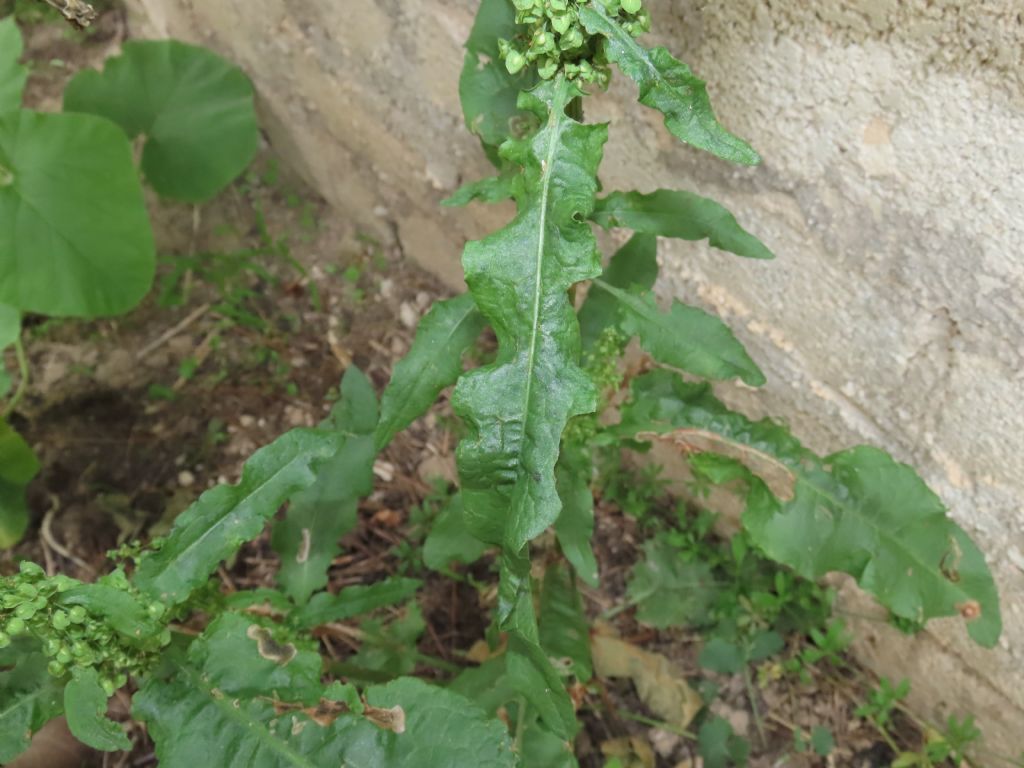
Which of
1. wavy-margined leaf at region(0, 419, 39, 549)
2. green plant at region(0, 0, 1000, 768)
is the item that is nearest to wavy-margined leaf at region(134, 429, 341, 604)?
green plant at region(0, 0, 1000, 768)

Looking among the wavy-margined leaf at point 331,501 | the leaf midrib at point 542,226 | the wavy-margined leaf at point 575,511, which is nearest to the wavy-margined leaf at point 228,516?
the wavy-margined leaf at point 331,501

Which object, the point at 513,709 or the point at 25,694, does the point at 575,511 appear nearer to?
the point at 513,709

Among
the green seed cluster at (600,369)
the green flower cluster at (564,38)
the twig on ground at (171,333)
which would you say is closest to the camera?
the green flower cluster at (564,38)

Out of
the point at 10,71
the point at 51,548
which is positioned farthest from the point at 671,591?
the point at 10,71

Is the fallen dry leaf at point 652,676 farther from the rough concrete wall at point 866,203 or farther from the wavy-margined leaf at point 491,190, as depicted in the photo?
the wavy-margined leaf at point 491,190

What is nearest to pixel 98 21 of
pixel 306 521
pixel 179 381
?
pixel 179 381

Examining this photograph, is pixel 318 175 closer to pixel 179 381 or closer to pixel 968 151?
pixel 179 381

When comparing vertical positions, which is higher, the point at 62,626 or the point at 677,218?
the point at 677,218

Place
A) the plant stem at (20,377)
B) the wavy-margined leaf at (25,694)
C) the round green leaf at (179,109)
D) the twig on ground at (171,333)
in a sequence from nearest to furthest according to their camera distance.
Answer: the wavy-margined leaf at (25,694) < the plant stem at (20,377) < the round green leaf at (179,109) < the twig on ground at (171,333)
